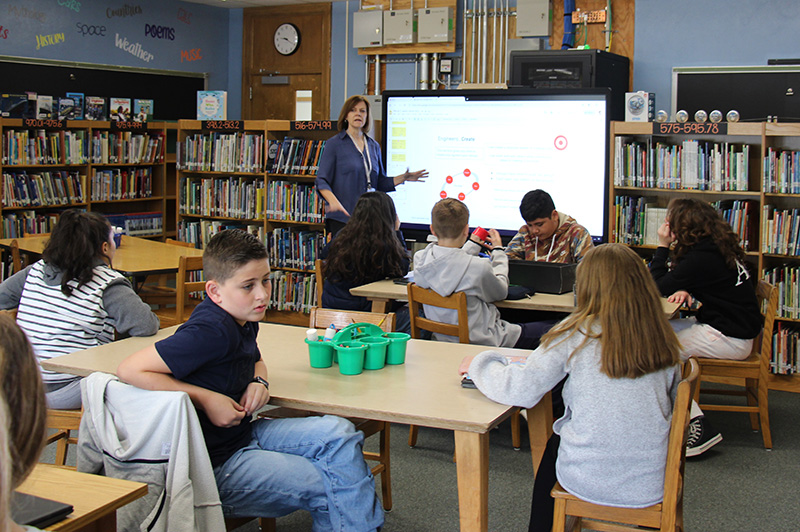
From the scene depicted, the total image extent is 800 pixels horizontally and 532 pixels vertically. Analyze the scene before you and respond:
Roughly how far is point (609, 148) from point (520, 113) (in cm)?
62

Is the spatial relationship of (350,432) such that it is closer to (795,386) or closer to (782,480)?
(782,480)

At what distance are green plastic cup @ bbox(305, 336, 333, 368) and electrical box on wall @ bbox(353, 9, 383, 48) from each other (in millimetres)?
6689

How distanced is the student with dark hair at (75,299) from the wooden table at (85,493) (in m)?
1.11

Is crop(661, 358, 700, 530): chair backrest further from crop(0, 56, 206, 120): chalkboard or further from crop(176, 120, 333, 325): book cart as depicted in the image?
crop(0, 56, 206, 120): chalkboard

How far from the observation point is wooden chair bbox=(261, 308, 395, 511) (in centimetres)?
274

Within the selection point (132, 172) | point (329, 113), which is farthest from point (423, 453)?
point (329, 113)

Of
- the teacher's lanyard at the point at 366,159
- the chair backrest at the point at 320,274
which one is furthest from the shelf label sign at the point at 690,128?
the chair backrest at the point at 320,274

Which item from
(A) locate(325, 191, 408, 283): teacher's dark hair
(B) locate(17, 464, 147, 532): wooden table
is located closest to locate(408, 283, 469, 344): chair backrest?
(A) locate(325, 191, 408, 283): teacher's dark hair

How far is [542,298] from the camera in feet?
11.8

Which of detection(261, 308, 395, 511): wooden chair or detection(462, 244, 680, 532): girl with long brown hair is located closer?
detection(462, 244, 680, 532): girl with long brown hair

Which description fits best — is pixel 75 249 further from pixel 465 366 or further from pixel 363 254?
pixel 363 254

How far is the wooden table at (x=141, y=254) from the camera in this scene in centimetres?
419

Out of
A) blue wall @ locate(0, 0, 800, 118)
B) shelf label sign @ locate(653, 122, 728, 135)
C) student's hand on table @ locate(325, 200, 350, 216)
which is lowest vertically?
student's hand on table @ locate(325, 200, 350, 216)

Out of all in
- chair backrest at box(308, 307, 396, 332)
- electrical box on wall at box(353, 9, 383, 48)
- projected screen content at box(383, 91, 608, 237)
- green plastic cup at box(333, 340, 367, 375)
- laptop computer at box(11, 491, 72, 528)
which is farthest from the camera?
electrical box on wall at box(353, 9, 383, 48)
